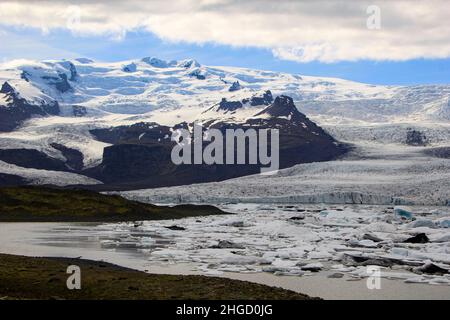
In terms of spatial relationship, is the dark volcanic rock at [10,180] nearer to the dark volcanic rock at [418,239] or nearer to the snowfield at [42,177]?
the snowfield at [42,177]

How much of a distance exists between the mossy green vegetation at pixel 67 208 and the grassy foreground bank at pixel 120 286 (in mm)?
46120

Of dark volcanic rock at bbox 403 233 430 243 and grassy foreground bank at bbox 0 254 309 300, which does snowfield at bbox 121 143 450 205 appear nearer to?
dark volcanic rock at bbox 403 233 430 243

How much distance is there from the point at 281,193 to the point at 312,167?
82.0 ft

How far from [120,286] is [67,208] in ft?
183

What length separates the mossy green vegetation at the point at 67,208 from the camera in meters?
71.8

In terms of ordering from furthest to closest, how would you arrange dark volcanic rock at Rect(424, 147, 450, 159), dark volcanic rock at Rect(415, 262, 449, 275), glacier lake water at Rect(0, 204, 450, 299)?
dark volcanic rock at Rect(424, 147, 450, 159), dark volcanic rock at Rect(415, 262, 449, 275), glacier lake water at Rect(0, 204, 450, 299)

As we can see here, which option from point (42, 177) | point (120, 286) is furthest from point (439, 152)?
point (120, 286)

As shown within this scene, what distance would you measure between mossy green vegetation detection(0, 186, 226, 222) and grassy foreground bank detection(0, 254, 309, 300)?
151ft

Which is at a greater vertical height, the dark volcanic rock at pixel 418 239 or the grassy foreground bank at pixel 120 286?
the grassy foreground bank at pixel 120 286

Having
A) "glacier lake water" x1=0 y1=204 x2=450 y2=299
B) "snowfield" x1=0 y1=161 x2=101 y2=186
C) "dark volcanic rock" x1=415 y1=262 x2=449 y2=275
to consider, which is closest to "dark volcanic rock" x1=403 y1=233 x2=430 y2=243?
"glacier lake water" x1=0 y1=204 x2=450 y2=299

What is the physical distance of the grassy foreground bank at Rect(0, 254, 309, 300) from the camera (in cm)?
2033

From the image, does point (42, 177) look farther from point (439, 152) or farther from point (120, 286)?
point (120, 286)

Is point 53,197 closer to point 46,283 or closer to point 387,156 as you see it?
point 46,283

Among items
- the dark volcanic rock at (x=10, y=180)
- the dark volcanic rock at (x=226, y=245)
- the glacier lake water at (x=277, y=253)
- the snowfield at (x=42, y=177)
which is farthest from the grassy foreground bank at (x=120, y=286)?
the dark volcanic rock at (x=10, y=180)
